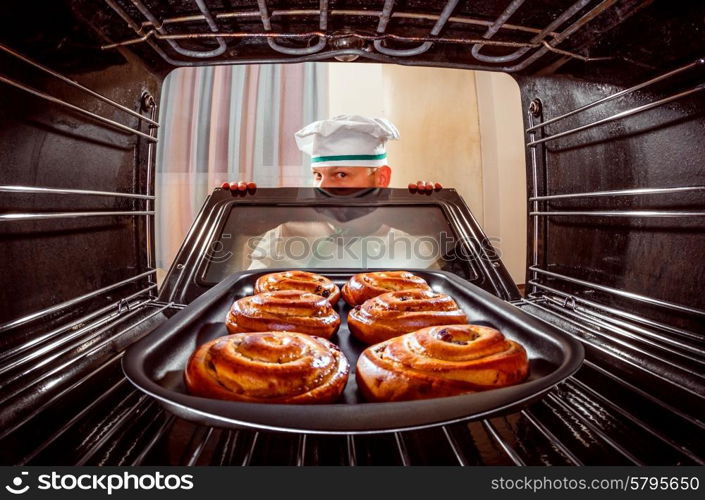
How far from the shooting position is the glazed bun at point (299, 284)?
1.09 m

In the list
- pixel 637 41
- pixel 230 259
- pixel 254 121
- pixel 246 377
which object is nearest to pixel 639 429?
pixel 246 377

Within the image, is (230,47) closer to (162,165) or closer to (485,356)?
(485,356)

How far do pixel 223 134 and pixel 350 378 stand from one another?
3.27m

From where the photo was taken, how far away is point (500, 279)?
1.16 meters

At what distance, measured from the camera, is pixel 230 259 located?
1238mm

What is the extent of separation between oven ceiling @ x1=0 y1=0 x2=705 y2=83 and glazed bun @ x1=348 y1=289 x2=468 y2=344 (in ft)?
1.93

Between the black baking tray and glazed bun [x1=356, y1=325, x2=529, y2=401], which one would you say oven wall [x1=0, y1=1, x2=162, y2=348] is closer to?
the black baking tray

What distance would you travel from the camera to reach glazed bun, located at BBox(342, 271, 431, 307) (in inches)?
42.2

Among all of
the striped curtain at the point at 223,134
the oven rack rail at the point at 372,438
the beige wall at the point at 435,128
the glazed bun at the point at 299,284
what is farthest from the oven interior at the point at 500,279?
the beige wall at the point at 435,128

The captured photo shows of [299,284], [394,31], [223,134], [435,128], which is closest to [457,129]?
[435,128]

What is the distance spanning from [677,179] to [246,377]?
0.85 metres
